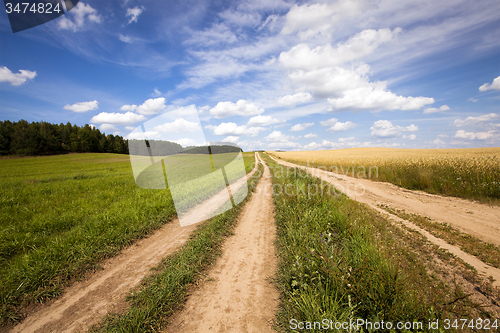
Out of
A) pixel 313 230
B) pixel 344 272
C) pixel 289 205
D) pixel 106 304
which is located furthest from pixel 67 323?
pixel 289 205

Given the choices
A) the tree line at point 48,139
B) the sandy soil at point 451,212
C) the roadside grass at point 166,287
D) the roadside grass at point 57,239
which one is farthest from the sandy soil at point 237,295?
the tree line at point 48,139

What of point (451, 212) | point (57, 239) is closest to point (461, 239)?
point (451, 212)

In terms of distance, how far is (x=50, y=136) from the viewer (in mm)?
66250

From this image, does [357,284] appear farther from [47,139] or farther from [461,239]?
[47,139]

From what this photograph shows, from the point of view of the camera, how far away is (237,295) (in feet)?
11.7

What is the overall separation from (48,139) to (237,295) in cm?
9401

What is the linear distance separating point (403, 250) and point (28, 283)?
8.09 m

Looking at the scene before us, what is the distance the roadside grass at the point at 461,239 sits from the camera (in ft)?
14.5

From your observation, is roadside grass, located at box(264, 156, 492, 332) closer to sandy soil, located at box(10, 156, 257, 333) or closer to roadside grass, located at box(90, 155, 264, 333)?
roadside grass, located at box(90, 155, 264, 333)

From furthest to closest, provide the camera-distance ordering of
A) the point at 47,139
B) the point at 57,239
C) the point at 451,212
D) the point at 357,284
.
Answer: the point at 47,139, the point at 451,212, the point at 57,239, the point at 357,284

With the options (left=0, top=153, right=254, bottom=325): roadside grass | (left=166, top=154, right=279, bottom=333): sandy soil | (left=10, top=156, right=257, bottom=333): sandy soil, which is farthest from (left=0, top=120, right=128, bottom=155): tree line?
(left=166, top=154, right=279, bottom=333): sandy soil

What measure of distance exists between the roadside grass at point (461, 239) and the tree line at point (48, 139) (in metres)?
92.6

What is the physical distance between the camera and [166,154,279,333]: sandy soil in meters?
2.96

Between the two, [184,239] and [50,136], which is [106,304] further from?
[50,136]
